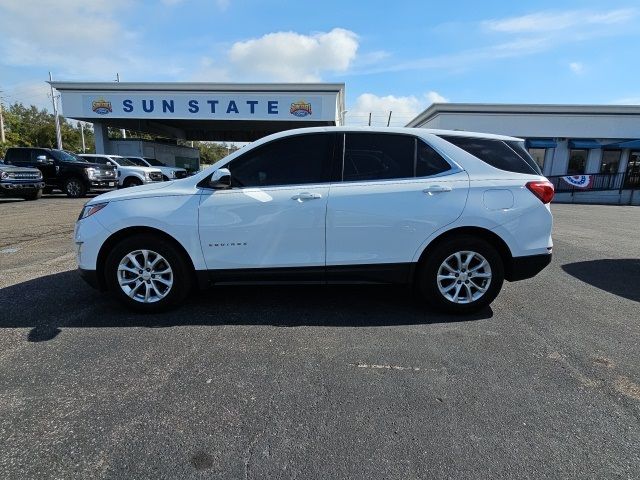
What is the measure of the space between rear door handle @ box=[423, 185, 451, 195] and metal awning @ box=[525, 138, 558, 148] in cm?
2315

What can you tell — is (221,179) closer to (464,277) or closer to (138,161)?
(464,277)

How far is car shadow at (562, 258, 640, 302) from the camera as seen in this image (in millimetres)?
5145

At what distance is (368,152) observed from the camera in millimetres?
4090

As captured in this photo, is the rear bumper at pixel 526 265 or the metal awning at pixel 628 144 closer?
the rear bumper at pixel 526 265

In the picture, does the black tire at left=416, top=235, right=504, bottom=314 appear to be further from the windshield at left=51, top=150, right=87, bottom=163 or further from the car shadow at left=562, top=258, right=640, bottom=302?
the windshield at left=51, top=150, right=87, bottom=163

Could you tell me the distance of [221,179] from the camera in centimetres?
383

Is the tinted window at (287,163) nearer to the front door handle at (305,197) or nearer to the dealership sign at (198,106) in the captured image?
the front door handle at (305,197)

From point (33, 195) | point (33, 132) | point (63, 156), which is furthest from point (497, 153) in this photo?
point (33, 132)

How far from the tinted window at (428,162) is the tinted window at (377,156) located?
72mm

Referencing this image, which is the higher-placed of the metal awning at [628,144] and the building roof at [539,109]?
the building roof at [539,109]

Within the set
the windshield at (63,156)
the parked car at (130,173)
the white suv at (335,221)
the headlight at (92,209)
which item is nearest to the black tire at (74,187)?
the windshield at (63,156)

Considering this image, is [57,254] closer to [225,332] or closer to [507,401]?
[225,332]

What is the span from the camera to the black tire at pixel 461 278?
4.02 meters

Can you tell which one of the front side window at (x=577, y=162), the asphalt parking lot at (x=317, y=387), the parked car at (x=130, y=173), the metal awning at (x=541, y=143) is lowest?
the asphalt parking lot at (x=317, y=387)
